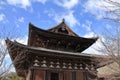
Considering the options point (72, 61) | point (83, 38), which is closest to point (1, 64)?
point (72, 61)

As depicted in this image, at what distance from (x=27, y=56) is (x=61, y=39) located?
4.30m

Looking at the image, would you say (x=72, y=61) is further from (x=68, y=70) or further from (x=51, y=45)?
(x=51, y=45)

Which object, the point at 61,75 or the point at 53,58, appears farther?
the point at 53,58

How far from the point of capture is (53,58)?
13883 mm

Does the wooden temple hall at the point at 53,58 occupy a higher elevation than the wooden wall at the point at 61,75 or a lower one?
higher

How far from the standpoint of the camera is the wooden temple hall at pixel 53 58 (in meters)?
13.0

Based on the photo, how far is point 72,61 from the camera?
14.6 meters

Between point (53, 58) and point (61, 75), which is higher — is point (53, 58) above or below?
above

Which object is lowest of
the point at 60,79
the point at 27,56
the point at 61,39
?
the point at 60,79

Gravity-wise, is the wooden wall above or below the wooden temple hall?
below

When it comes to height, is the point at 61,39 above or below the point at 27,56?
above

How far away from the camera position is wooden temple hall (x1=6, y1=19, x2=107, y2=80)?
42.7ft

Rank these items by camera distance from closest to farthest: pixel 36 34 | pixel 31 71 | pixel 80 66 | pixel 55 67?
pixel 31 71 < pixel 55 67 < pixel 80 66 < pixel 36 34

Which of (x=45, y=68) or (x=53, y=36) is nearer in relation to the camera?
(x=45, y=68)
